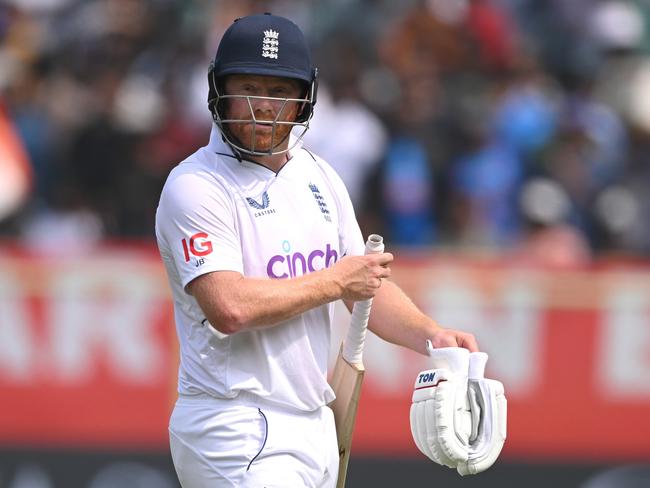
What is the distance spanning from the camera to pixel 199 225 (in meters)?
4.19

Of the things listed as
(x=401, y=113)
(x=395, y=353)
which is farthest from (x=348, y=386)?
(x=401, y=113)

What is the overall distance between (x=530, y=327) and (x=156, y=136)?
3367 mm

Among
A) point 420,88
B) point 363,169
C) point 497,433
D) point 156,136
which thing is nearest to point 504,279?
point 363,169

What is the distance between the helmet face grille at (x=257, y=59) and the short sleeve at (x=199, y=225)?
200 mm

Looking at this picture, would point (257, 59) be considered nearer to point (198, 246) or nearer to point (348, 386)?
point (198, 246)

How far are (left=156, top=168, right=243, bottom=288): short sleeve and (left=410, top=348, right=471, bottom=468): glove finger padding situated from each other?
789 mm

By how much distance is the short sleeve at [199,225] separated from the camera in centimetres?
414

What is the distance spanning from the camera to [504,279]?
26.7 feet

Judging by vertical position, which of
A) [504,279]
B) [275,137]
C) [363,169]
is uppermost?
[275,137]

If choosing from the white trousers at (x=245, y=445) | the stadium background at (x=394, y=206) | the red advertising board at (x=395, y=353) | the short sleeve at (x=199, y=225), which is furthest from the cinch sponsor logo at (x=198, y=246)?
the red advertising board at (x=395, y=353)

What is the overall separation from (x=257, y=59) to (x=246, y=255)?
26.2 inches

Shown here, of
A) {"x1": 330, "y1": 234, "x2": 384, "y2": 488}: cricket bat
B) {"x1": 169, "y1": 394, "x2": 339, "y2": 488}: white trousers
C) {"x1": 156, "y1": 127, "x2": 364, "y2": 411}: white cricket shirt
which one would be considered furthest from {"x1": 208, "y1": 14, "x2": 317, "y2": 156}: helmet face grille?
{"x1": 169, "y1": 394, "x2": 339, "y2": 488}: white trousers

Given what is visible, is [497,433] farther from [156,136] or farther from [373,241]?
[156,136]

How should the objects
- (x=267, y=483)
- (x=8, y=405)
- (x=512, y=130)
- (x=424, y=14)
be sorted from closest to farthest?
1. (x=267, y=483)
2. (x=8, y=405)
3. (x=512, y=130)
4. (x=424, y=14)
